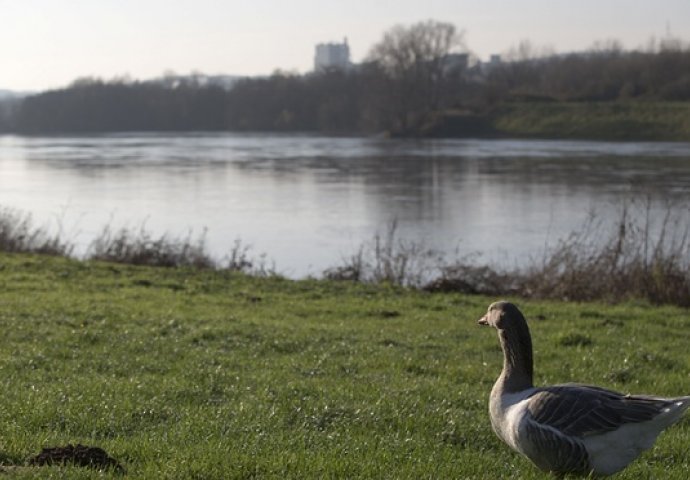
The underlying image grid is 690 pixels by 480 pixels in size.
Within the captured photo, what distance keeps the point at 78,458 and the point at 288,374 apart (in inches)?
145

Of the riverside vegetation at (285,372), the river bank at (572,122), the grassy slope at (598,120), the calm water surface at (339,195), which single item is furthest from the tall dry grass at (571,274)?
the river bank at (572,122)

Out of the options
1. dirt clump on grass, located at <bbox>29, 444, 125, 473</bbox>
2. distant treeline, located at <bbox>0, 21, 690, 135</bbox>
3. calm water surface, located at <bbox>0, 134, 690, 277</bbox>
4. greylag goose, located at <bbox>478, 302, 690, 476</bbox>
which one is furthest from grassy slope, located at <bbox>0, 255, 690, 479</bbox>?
distant treeline, located at <bbox>0, 21, 690, 135</bbox>

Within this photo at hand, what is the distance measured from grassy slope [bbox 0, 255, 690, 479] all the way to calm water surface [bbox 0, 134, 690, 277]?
744cm

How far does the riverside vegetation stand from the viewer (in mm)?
6355

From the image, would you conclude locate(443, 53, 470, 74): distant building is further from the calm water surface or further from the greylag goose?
the greylag goose

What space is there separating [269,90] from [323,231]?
99675 mm

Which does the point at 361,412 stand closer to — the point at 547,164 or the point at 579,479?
the point at 579,479

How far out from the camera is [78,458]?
5.84m

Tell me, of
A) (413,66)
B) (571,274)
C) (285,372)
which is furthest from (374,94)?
(285,372)

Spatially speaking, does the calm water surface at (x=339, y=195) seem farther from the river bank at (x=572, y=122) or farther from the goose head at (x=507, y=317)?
the river bank at (x=572, y=122)

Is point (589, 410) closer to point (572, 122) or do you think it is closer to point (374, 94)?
point (572, 122)

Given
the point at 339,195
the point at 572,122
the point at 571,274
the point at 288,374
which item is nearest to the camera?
the point at 288,374

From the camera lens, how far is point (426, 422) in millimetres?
7566

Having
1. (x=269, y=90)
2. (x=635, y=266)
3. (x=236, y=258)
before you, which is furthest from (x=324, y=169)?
(x=269, y=90)
